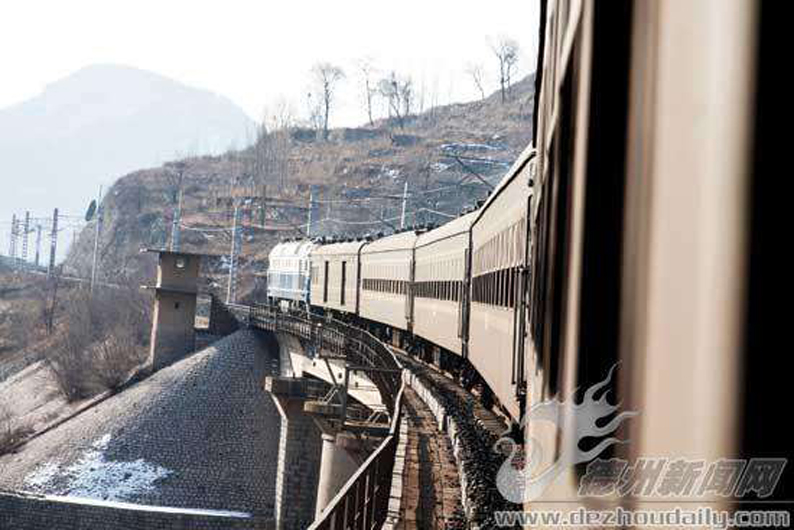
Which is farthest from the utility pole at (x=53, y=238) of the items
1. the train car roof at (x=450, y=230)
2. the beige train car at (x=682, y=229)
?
the beige train car at (x=682, y=229)

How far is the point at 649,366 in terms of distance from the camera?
1537mm

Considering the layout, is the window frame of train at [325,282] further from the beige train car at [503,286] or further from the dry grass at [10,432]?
the beige train car at [503,286]

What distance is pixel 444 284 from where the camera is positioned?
2100cm

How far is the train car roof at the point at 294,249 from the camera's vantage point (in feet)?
163

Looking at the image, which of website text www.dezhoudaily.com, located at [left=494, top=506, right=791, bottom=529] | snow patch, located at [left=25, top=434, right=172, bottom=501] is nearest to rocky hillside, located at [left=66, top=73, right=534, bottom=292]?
snow patch, located at [left=25, top=434, right=172, bottom=501]

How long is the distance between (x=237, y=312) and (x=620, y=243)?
5884 cm

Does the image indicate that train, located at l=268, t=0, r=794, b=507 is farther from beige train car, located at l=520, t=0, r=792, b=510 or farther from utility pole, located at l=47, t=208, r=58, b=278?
utility pole, located at l=47, t=208, r=58, b=278

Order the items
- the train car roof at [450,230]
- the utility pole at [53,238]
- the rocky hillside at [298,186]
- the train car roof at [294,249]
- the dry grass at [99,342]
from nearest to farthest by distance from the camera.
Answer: the train car roof at [450,230] < the train car roof at [294,249] < the dry grass at [99,342] < the utility pole at [53,238] < the rocky hillside at [298,186]

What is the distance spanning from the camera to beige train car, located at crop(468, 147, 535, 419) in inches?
328

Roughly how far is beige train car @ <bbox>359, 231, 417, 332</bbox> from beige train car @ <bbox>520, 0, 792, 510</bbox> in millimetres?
25018

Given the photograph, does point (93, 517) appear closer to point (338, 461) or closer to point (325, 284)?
point (325, 284)

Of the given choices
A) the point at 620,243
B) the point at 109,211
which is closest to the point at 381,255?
the point at 620,243

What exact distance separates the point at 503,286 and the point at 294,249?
139 feet

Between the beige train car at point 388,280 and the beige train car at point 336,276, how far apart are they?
154 cm
